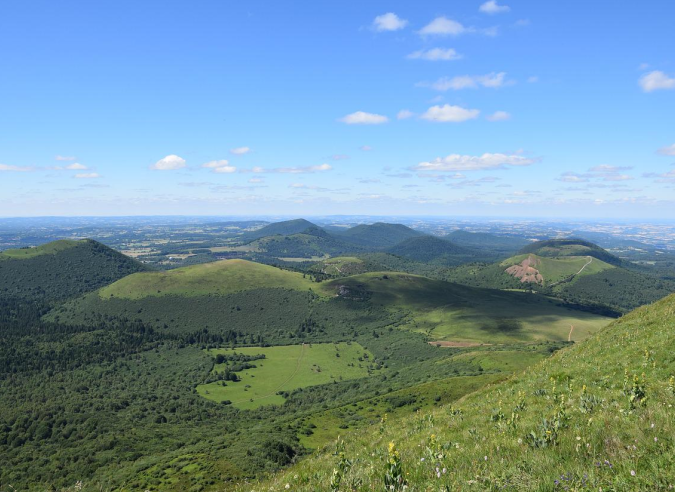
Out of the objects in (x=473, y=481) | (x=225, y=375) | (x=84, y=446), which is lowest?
(x=225, y=375)

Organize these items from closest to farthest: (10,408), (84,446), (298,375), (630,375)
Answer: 1. (630,375)
2. (84,446)
3. (10,408)
4. (298,375)

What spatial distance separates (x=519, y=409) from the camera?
17250 mm

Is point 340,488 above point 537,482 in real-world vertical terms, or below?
below

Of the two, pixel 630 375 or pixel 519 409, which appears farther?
pixel 630 375

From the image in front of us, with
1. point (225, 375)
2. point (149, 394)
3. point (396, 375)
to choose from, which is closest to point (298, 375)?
point (225, 375)

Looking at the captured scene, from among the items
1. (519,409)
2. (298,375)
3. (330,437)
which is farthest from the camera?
(298,375)

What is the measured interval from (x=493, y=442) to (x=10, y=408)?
8024 inches

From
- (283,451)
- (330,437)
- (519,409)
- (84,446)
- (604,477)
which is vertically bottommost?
(84,446)

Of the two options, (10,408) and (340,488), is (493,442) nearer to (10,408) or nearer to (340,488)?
(340,488)

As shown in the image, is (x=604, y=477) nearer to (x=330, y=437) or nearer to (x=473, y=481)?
(x=473, y=481)

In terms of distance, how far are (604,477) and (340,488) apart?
565 cm


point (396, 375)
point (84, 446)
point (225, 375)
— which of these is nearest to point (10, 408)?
point (84, 446)

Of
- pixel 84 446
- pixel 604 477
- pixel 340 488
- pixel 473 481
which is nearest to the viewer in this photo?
pixel 604 477

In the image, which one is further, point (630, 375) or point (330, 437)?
point (330, 437)
